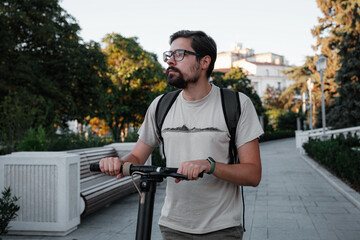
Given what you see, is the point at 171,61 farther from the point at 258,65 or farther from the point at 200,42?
the point at 258,65

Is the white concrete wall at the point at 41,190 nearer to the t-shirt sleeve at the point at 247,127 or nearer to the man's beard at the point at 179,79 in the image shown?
the man's beard at the point at 179,79

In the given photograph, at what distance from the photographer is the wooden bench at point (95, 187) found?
6.00 metres

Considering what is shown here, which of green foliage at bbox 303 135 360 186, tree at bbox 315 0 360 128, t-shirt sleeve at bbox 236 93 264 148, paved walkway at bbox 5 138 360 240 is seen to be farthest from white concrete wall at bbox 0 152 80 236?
tree at bbox 315 0 360 128

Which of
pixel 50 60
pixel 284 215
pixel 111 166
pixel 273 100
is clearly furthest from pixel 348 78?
pixel 273 100

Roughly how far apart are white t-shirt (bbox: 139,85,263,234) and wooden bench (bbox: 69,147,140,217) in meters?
4.06

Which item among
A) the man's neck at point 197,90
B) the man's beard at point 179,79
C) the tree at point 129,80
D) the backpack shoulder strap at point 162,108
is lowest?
the backpack shoulder strap at point 162,108

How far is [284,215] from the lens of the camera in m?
6.54

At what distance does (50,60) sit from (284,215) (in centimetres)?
2028

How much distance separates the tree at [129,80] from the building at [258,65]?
5886cm

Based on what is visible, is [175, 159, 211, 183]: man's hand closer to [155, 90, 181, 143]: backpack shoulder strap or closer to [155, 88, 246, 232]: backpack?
[155, 88, 246, 232]: backpack

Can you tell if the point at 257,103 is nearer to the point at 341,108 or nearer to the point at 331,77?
the point at 331,77

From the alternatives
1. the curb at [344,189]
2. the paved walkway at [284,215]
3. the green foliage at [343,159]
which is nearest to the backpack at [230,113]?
the paved walkway at [284,215]

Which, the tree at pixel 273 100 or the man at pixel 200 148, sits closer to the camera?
the man at pixel 200 148

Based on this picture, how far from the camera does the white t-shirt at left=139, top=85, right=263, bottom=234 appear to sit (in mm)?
2020
